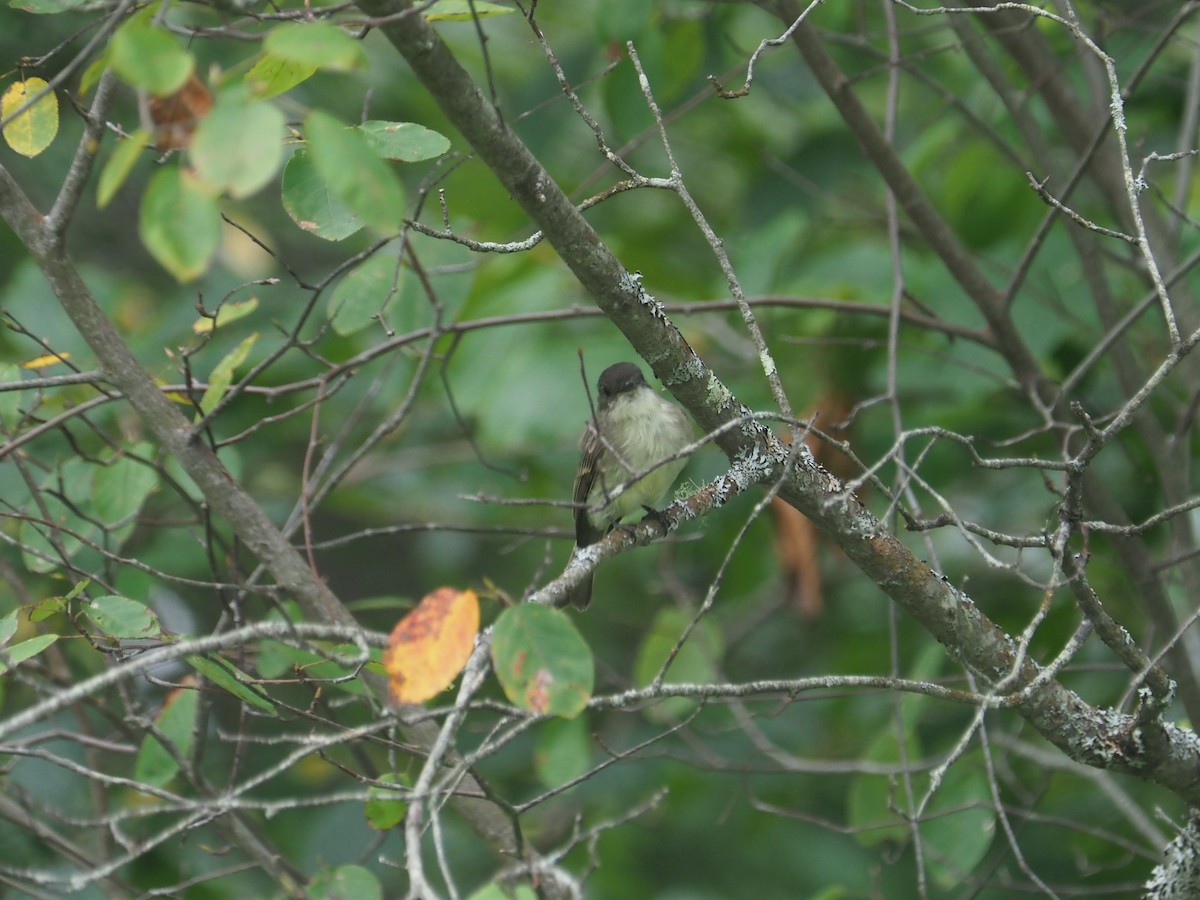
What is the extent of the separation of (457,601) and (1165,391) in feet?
10.2

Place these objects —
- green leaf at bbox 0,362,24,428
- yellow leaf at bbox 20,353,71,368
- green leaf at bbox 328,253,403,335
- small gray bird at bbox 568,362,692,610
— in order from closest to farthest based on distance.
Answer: green leaf at bbox 0,362,24,428
yellow leaf at bbox 20,353,71,368
green leaf at bbox 328,253,403,335
small gray bird at bbox 568,362,692,610

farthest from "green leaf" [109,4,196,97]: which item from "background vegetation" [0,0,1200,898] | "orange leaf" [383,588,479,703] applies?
"orange leaf" [383,588,479,703]

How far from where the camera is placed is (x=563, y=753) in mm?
3857

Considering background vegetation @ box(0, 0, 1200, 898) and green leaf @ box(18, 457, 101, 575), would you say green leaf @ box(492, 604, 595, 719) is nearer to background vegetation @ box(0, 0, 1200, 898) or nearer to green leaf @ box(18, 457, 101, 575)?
background vegetation @ box(0, 0, 1200, 898)

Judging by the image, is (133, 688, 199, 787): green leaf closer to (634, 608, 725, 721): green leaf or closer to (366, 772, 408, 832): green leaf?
(366, 772, 408, 832): green leaf

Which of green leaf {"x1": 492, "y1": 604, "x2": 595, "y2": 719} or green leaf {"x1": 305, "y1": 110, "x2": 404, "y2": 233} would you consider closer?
green leaf {"x1": 305, "y1": 110, "x2": 404, "y2": 233}

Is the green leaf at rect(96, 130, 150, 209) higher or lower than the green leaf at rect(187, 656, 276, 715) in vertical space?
higher

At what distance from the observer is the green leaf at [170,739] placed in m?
2.85

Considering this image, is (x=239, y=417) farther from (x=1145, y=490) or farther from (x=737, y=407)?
(x=1145, y=490)

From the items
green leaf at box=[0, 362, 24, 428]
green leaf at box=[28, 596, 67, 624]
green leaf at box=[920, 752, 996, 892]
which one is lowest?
green leaf at box=[920, 752, 996, 892]

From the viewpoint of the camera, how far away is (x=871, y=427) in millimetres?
4730

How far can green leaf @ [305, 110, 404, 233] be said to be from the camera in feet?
4.36

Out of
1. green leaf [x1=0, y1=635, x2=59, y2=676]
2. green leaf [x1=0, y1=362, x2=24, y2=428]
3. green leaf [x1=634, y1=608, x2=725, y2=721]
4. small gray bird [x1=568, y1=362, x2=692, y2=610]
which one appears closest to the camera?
green leaf [x1=0, y1=635, x2=59, y2=676]

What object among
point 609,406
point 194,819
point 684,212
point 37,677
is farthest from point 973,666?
point 684,212
